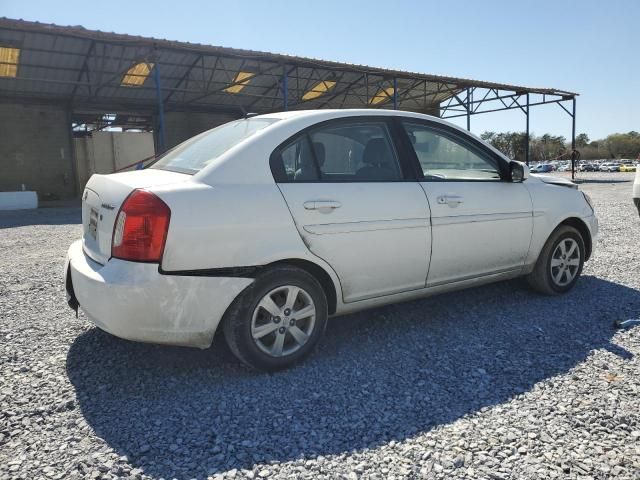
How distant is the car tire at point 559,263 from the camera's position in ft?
13.5

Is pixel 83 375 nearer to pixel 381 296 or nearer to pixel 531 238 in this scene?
pixel 381 296

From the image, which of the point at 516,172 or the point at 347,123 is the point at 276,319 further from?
the point at 516,172

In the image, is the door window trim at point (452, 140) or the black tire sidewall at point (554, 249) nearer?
the door window trim at point (452, 140)

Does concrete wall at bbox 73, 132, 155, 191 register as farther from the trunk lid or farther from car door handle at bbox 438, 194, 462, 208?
car door handle at bbox 438, 194, 462, 208

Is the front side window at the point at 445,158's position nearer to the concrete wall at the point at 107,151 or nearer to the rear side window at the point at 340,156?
the rear side window at the point at 340,156

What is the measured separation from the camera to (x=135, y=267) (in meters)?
2.46

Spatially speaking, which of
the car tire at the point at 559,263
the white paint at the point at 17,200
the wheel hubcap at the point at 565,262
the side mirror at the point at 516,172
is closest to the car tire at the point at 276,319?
the side mirror at the point at 516,172

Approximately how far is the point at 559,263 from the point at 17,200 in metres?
16.2

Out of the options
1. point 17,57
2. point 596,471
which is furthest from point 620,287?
point 17,57

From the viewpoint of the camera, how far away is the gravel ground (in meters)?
1.99

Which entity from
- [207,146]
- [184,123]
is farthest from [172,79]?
[207,146]

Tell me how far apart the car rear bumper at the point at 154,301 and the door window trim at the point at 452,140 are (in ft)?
5.03

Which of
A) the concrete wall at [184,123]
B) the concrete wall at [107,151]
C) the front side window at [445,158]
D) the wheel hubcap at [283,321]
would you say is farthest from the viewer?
the concrete wall at [184,123]

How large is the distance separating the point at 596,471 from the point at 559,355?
1191mm
